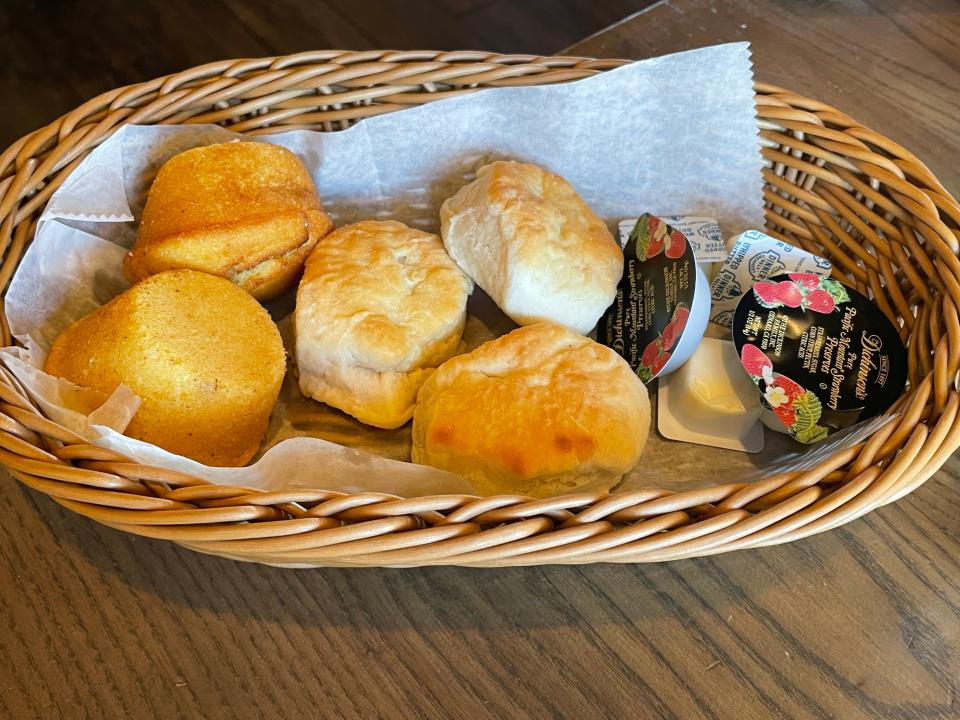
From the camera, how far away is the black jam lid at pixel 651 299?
1.01 metres

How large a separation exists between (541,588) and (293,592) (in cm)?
28

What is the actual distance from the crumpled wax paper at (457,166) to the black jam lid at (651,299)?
0.41ft

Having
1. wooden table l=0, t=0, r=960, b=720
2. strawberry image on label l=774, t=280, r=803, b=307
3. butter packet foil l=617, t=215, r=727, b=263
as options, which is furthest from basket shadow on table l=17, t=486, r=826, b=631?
butter packet foil l=617, t=215, r=727, b=263

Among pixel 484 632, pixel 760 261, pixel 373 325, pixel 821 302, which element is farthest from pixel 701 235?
pixel 484 632

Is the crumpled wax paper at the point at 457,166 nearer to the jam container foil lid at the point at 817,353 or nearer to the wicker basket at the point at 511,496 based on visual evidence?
the wicker basket at the point at 511,496

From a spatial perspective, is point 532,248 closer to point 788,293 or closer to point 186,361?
point 788,293

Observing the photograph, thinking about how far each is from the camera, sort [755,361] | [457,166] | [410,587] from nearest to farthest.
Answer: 1. [410,587]
2. [755,361]
3. [457,166]

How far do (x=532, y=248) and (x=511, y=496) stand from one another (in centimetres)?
41

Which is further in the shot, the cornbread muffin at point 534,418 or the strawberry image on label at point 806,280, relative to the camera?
the strawberry image on label at point 806,280

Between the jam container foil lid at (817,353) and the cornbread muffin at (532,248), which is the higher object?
the cornbread muffin at (532,248)

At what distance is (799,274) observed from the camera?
1.03m

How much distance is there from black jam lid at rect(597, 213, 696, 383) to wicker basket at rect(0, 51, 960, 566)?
0.83ft

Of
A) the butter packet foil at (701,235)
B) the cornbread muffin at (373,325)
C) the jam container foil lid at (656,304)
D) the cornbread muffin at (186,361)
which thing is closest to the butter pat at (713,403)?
the jam container foil lid at (656,304)

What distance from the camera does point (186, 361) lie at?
94 centimetres
